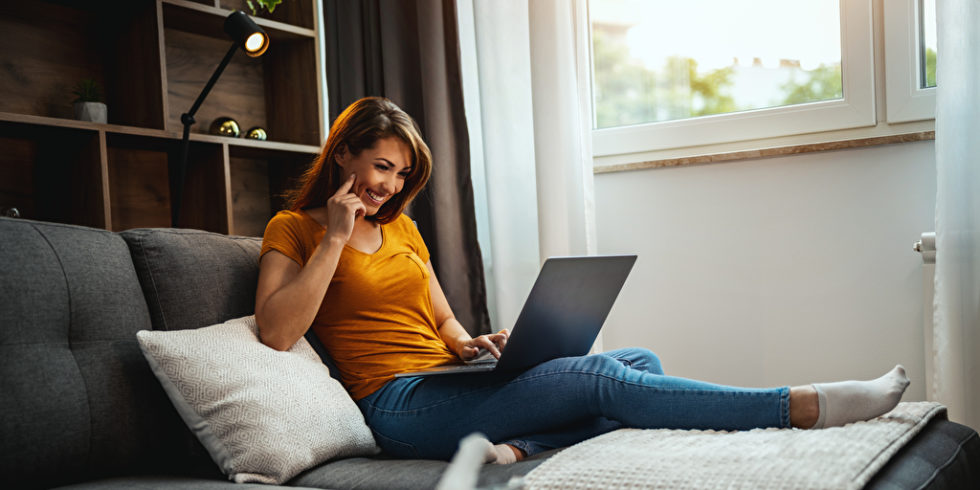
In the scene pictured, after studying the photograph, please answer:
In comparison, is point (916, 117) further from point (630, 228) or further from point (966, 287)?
point (630, 228)

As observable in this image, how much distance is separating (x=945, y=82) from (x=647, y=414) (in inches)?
44.0

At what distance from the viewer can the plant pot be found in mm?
2080

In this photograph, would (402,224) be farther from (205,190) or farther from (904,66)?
(904,66)

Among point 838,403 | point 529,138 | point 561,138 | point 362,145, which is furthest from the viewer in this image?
point 529,138

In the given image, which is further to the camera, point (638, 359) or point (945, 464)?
point (638, 359)

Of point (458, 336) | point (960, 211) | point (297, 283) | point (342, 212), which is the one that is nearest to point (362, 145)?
point (342, 212)

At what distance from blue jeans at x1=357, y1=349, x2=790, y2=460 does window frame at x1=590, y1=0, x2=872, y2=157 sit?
109cm

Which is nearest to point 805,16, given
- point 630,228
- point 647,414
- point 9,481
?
point 630,228

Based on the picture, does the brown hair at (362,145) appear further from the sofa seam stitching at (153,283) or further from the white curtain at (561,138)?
the white curtain at (561,138)

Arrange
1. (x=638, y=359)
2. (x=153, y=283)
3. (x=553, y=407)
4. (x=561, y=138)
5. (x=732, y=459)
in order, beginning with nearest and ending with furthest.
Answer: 1. (x=732, y=459)
2. (x=553, y=407)
3. (x=153, y=283)
4. (x=638, y=359)
5. (x=561, y=138)

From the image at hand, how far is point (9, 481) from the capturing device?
1.12 meters

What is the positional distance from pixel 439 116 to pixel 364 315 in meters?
0.92

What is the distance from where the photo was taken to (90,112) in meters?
2.08

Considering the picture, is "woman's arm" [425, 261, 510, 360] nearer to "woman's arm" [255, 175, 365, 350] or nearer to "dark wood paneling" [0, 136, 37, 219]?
"woman's arm" [255, 175, 365, 350]
